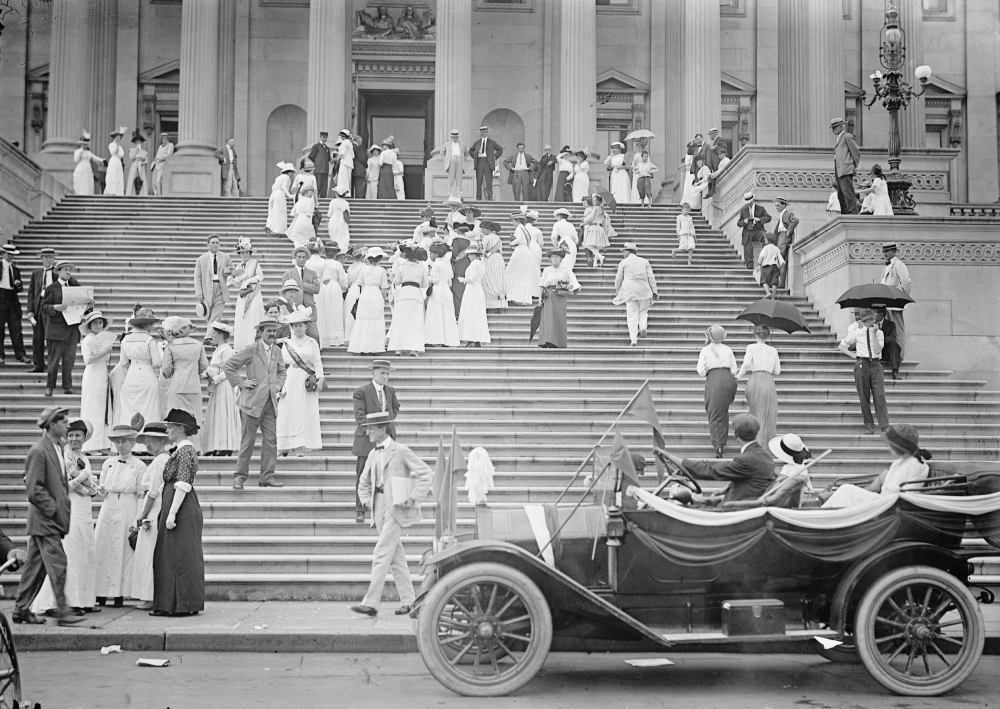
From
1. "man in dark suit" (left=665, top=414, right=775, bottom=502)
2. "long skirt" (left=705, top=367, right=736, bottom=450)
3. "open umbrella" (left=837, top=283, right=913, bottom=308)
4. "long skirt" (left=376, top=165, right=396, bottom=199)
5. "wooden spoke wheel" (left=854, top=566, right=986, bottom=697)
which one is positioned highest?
"long skirt" (left=376, top=165, right=396, bottom=199)

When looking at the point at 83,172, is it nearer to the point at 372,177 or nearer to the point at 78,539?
the point at 372,177

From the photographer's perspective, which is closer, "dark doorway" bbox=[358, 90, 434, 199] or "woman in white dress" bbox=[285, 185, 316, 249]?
"woman in white dress" bbox=[285, 185, 316, 249]

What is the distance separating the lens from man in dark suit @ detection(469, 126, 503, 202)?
94.3 ft

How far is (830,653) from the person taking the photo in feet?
28.7

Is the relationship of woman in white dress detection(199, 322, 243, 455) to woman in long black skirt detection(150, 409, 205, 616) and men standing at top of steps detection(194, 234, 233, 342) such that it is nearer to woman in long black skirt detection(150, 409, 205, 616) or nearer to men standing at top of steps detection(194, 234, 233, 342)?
woman in long black skirt detection(150, 409, 205, 616)

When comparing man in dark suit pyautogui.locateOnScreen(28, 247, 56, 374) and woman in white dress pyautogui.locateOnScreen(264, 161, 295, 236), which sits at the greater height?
woman in white dress pyautogui.locateOnScreen(264, 161, 295, 236)

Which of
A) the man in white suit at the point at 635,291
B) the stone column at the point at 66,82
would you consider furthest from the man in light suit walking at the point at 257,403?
the stone column at the point at 66,82

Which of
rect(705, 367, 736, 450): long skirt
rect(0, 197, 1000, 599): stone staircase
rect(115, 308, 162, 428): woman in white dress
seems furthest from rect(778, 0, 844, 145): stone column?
rect(115, 308, 162, 428): woman in white dress

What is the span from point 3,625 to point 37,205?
20866mm

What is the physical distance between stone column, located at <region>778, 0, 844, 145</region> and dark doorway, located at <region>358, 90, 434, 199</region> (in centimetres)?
1157

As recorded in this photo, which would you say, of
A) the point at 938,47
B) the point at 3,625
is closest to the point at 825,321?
the point at 3,625

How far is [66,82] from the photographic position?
1275 inches

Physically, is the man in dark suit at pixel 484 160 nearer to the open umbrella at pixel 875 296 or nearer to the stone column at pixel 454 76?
the stone column at pixel 454 76

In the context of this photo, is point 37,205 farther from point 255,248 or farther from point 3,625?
point 3,625
